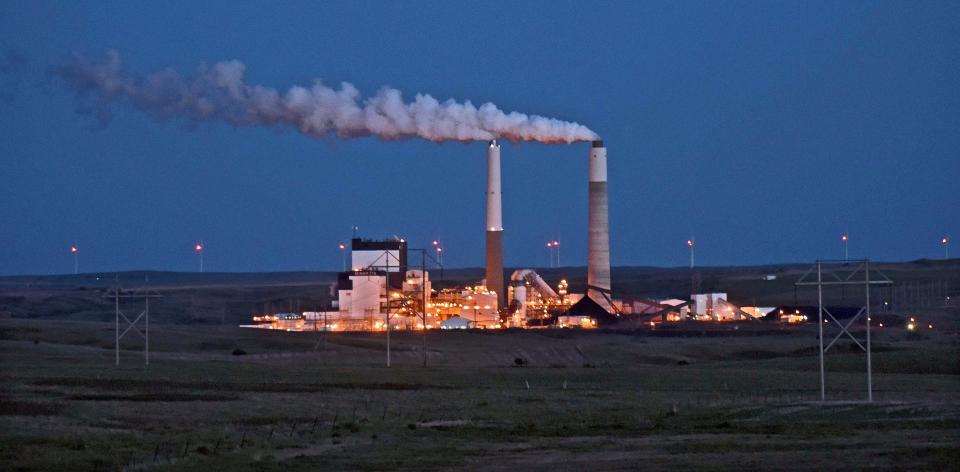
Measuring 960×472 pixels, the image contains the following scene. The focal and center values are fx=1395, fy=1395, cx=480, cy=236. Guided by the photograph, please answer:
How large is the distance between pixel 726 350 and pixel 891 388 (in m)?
30.7

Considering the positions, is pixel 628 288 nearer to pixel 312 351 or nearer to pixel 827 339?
pixel 827 339

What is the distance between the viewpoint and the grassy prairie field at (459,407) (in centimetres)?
2889

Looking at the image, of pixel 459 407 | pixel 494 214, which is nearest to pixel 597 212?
pixel 494 214

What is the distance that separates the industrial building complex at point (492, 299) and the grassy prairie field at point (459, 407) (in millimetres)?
16578

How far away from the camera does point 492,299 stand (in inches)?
4313

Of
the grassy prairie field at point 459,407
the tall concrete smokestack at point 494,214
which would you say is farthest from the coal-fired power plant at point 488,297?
the grassy prairie field at point 459,407

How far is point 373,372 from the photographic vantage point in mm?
64812

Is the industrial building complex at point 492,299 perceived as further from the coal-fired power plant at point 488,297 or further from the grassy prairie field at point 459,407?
the grassy prairie field at point 459,407

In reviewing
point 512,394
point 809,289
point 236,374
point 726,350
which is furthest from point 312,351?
point 809,289

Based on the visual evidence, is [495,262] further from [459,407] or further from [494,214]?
[459,407]

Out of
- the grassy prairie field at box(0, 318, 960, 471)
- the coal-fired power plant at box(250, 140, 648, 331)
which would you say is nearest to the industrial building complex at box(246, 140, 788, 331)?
the coal-fired power plant at box(250, 140, 648, 331)

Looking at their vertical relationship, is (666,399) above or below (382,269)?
below

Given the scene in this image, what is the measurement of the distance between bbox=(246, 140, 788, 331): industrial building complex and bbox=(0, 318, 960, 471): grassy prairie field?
16.6 metres

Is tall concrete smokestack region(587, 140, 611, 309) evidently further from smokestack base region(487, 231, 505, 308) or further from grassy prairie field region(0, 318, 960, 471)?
grassy prairie field region(0, 318, 960, 471)
